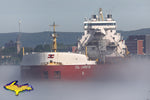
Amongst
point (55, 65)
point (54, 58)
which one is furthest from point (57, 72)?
point (54, 58)

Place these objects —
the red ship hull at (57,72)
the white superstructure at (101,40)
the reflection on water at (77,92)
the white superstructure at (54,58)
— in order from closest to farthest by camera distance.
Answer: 1. the reflection on water at (77,92)
2. the red ship hull at (57,72)
3. the white superstructure at (54,58)
4. the white superstructure at (101,40)

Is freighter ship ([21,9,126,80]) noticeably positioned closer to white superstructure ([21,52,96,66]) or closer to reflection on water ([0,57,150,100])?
white superstructure ([21,52,96,66])

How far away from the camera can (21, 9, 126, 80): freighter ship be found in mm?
91750

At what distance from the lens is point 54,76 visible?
91.8 m

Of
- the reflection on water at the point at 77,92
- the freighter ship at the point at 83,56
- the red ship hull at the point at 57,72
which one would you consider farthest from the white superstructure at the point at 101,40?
the red ship hull at the point at 57,72

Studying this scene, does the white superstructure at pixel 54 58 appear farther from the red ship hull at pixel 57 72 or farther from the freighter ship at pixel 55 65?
the red ship hull at pixel 57 72

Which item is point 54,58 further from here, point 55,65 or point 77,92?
point 77,92

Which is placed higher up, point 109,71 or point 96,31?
point 96,31

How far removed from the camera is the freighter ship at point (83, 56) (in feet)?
301

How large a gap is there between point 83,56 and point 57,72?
7583 millimetres

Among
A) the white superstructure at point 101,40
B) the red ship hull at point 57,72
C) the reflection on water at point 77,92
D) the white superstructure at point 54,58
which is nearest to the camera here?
the reflection on water at point 77,92

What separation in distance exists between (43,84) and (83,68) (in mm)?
10002

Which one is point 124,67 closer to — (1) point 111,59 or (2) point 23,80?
(1) point 111,59

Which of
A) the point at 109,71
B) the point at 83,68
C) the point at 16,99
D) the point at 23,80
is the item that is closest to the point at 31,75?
the point at 23,80
